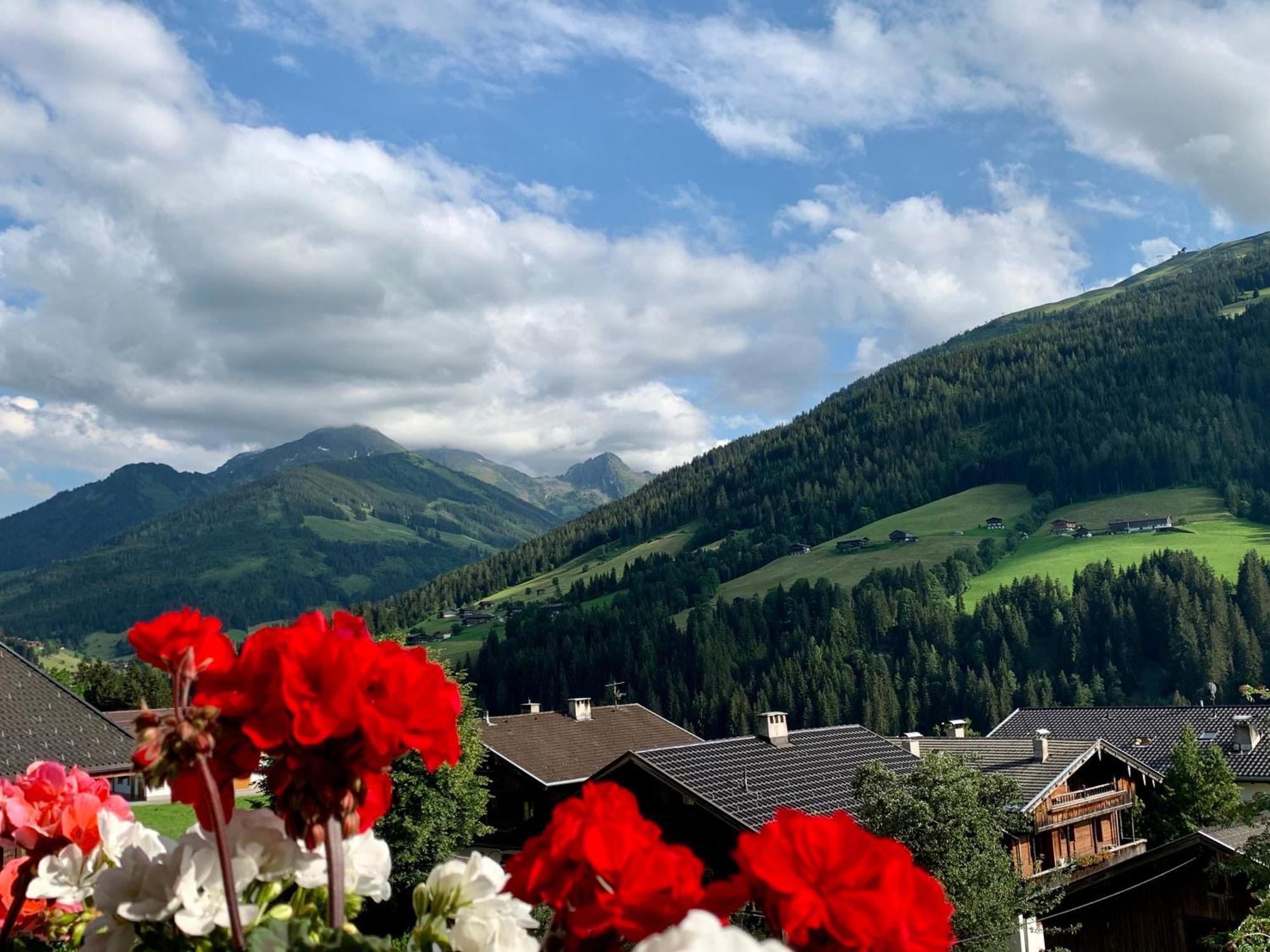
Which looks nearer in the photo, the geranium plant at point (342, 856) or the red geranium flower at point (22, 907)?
the geranium plant at point (342, 856)

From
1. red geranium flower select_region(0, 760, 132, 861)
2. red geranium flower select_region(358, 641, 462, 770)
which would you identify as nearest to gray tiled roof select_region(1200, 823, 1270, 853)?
red geranium flower select_region(0, 760, 132, 861)

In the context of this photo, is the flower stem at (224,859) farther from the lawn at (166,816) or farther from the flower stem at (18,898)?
the lawn at (166,816)

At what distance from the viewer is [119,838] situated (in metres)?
2.62

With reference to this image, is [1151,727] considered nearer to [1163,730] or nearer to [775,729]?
[1163,730]

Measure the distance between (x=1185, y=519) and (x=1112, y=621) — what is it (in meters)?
51.9

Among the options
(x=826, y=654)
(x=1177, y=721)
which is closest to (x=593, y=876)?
(x=1177, y=721)

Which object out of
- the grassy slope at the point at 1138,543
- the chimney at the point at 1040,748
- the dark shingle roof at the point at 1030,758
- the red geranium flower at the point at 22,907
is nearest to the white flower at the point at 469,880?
the red geranium flower at the point at 22,907

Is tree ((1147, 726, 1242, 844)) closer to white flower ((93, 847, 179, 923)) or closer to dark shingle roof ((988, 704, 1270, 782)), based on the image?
dark shingle roof ((988, 704, 1270, 782))

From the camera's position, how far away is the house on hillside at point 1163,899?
2600cm

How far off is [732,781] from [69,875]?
3124 cm

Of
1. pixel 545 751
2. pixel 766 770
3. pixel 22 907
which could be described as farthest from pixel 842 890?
pixel 545 751

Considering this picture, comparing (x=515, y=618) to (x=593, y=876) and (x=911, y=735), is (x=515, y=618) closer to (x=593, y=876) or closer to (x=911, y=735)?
(x=911, y=735)

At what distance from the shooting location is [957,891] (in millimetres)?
23297

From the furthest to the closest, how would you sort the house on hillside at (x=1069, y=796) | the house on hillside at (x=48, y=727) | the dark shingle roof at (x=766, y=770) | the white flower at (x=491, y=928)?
the house on hillside at (x=1069, y=796)
the dark shingle roof at (x=766, y=770)
the house on hillside at (x=48, y=727)
the white flower at (x=491, y=928)
